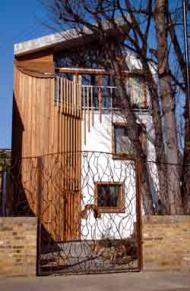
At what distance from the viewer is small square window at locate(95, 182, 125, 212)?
64.7ft

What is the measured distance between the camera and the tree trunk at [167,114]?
46.2 ft

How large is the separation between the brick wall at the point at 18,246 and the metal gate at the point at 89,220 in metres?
0.84

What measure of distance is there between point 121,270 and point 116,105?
11544mm

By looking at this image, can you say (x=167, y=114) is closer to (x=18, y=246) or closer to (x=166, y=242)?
(x=166, y=242)

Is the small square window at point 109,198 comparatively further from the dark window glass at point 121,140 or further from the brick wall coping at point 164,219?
the brick wall coping at point 164,219

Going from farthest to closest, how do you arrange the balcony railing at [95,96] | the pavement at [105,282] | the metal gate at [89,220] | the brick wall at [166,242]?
the balcony railing at [95,96] → the metal gate at [89,220] → the brick wall at [166,242] → the pavement at [105,282]

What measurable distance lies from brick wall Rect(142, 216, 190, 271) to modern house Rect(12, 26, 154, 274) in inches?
264

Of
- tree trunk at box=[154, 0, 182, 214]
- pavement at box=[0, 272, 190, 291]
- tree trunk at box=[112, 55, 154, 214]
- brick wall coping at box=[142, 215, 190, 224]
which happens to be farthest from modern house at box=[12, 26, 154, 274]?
pavement at box=[0, 272, 190, 291]

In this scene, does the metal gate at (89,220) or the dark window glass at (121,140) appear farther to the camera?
the dark window glass at (121,140)

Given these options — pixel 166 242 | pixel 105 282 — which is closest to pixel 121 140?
pixel 166 242

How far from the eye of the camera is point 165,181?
47.9ft

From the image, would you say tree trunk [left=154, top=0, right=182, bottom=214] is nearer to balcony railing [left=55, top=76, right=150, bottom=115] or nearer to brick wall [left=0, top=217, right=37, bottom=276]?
brick wall [left=0, top=217, right=37, bottom=276]

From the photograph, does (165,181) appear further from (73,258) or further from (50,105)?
(50,105)

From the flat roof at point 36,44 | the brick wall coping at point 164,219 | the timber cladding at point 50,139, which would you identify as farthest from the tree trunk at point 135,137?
the flat roof at point 36,44
